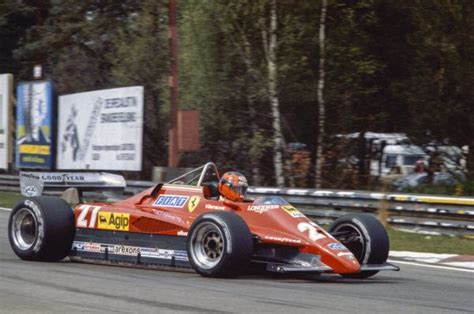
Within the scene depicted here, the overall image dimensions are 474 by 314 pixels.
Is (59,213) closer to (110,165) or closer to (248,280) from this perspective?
(248,280)

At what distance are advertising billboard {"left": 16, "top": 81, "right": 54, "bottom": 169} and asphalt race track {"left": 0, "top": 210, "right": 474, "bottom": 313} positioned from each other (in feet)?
52.8

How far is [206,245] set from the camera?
366 inches

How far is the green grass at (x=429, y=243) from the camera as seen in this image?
44.7 ft

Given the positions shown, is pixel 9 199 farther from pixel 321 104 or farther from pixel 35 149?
pixel 321 104

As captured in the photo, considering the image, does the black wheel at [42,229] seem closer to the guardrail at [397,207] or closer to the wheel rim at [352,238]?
the wheel rim at [352,238]

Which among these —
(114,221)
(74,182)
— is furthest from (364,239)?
(74,182)

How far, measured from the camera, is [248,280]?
9.24 m

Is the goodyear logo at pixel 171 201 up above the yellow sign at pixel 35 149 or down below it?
below

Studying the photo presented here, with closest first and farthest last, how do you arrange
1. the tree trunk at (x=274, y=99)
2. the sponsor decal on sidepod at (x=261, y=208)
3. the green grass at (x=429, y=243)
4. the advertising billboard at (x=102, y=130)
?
1. the sponsor decal on sidepod at (x=261, y=208)
2. the green grass at (x=429, y=243)
3. the tree trunk at (x=274, y=99)
4. the advertising billboard at (x=102, y=130)

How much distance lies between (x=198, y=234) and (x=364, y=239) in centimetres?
180

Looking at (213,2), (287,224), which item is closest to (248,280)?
(287,224)

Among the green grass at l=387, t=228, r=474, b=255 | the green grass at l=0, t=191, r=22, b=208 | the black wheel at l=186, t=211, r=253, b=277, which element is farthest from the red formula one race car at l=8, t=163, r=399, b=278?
the green grass at l=0, t=191, r=22, b=208

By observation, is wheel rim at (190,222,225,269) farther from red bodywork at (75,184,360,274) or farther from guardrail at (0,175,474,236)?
guardrail at (0,175,474,236)

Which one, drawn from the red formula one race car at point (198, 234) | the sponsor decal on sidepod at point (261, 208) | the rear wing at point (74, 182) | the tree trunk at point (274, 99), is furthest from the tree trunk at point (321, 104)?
the sponsor decal on sidepod at point (261, 208)
